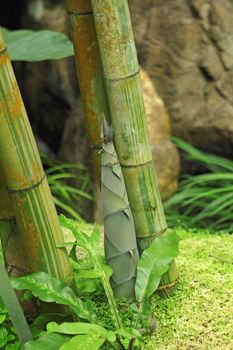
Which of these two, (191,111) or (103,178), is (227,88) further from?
(103,178)

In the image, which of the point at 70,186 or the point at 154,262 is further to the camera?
the point at 70,186

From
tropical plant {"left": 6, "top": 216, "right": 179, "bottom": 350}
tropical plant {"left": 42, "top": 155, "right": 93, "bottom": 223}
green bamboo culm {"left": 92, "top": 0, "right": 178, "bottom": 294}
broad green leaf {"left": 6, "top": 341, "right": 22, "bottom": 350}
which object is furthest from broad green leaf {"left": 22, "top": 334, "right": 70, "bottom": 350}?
tropical plant {"left": 42, "top": 155, "right": 93, "bottom": 223}

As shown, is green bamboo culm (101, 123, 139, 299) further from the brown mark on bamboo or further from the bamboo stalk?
the brown mark on bamboo

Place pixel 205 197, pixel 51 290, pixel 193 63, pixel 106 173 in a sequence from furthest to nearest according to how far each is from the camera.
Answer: pixel 193 63 → pixel 205 197 → pixel 106 173 → pixel 51 290

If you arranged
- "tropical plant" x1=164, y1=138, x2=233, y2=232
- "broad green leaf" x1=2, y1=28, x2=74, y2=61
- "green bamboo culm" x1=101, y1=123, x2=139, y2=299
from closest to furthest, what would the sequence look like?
"green bamboo culm" x1=101, y1=123, x2=139, y2=299
"broad green leaf" x1=2, y1=28, x2=74, y2=61
"tropical plant" x1=164, y1=138, x2=233, y2=232

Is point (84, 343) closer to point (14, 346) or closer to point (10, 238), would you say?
Result: point (14, 346)

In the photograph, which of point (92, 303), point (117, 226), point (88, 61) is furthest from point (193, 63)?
point (92, 303)
